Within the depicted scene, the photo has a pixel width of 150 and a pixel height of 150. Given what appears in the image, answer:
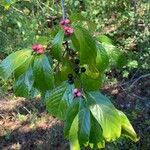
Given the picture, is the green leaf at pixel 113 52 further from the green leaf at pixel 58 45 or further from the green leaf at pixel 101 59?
the green leaf at pixel 58 45

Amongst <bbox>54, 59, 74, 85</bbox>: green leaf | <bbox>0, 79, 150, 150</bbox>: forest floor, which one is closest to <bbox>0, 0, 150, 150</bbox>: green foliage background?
<bbox>0, 79, 150, 150</bbox>: forest floor

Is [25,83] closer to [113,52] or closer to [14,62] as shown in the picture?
[14,62]

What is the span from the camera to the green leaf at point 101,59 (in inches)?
49.2

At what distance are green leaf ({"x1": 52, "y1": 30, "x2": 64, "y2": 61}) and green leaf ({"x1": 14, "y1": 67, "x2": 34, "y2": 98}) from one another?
82 mm

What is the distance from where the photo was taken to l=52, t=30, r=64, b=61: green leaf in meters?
A: 1.14

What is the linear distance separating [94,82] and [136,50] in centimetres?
467

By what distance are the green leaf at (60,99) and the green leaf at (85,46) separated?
0.12m

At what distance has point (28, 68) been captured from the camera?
117cm

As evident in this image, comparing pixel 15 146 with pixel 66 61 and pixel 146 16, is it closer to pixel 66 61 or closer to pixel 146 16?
pixel 146 16

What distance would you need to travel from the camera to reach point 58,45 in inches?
45.3

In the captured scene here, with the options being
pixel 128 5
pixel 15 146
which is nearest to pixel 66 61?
pixel 15 146

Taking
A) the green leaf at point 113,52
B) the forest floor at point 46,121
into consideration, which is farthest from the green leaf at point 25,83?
the forest floor at point 46,121

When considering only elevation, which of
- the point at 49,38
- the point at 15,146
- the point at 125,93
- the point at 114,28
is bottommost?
the point at 15,146

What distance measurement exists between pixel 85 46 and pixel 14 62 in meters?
0.20
